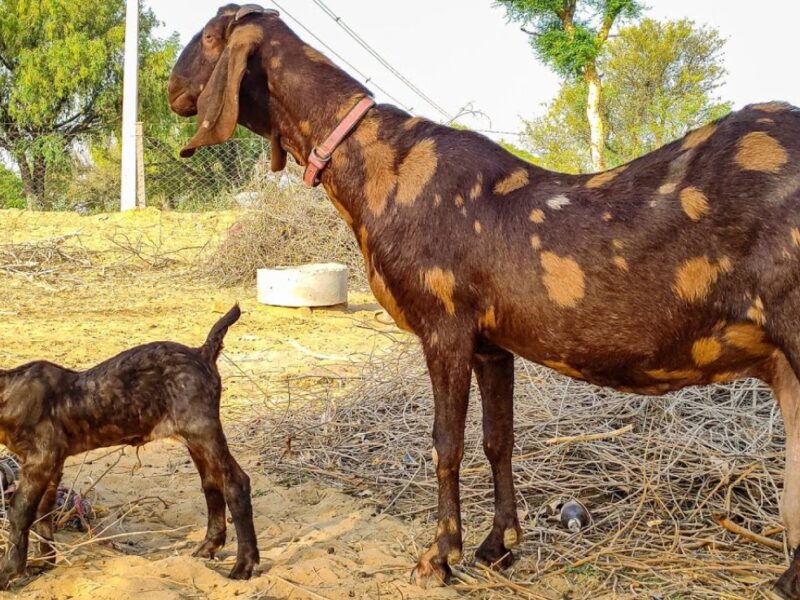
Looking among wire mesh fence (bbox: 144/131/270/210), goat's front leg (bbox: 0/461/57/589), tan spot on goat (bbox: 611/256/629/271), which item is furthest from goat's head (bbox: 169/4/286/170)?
wire mesh fence (bbox: 144/131/270/210)

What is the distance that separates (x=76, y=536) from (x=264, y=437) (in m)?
1.76

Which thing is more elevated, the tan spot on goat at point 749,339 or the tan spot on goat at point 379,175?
the tan spot on goat at point 379,175

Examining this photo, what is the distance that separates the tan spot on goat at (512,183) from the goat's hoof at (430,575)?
5.00 ft

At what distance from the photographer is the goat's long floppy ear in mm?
3684

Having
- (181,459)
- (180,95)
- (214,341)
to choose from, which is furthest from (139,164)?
(214,341)

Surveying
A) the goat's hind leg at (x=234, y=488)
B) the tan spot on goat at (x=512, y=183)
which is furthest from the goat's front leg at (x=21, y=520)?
the tan spot on goat at (x=512, y=183)

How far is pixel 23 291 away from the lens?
479 inches

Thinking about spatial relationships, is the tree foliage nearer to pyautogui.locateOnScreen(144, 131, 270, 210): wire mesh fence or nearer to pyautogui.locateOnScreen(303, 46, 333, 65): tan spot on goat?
pyautogui.locateOnScreen(144, 131, 270, 210): wire mesh fence

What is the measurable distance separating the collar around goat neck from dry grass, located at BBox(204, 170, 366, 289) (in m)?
9.55

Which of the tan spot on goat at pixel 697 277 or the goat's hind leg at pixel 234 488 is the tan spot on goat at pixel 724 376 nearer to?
the tan spot on goat at pixel 697 277

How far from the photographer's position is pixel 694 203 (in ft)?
9.98

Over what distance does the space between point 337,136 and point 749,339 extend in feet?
5.90

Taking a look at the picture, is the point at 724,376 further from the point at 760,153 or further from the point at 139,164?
the point at 139,164

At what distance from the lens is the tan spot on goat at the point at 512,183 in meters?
3.43
